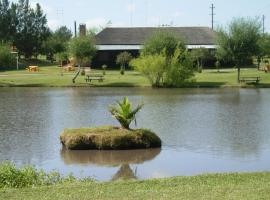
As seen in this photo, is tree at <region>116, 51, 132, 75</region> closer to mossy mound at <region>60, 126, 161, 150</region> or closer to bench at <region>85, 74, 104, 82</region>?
bench at <region>85, 74, 104, 82</region>

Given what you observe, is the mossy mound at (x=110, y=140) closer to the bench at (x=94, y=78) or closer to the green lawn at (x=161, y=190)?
the green lawn at (x=161, y=190)

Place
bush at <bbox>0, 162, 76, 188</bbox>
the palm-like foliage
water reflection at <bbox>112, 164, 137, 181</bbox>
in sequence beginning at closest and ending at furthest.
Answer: bush at <bbox>0, 162, 76, 188</bbox>
water reflection at <bbox>112, 164, 137, 181</bbox>
the palm-like foliage

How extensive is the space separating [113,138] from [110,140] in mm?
140

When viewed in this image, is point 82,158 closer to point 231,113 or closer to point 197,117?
point 197,117

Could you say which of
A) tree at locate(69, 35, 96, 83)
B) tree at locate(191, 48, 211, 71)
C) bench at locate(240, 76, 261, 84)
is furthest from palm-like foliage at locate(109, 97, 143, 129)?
tree at locate(191, 48, 211, 71)

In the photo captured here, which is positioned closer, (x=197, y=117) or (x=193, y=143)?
(x=193, y=143)

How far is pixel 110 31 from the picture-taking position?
8956 centimetres

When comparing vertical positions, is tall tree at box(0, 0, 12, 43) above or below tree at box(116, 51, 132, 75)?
above

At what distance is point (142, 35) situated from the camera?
88.4 m

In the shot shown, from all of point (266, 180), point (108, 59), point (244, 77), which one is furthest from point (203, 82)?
point (266, 180)

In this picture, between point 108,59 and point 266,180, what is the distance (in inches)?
2666

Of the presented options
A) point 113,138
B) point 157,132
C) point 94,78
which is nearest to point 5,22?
point 94,78

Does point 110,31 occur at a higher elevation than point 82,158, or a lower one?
higher

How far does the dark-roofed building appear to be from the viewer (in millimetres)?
79812
